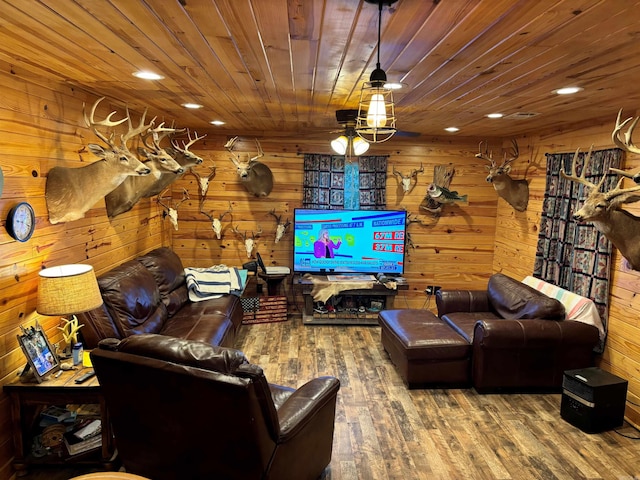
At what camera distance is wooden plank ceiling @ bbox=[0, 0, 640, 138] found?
150 centimetres

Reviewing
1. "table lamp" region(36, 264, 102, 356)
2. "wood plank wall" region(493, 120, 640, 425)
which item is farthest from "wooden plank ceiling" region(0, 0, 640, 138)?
"table lamp" region(36, 264, 102, 356)

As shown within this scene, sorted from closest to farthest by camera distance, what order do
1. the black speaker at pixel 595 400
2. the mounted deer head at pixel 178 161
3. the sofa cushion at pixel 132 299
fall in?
Result: the black speaker at pixel 595 400, the sofa cushion at pixel 132 299, the mounted deer head at pixel 178 161

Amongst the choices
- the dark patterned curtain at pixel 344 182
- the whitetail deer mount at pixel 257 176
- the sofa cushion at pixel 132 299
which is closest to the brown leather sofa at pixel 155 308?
the sofa cushion at pixel 132 299

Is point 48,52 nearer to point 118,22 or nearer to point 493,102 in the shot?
point 118,22

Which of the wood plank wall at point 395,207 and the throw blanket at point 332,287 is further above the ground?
the wood plank wall at point 395,207

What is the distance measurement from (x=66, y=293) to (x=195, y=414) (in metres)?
1.17

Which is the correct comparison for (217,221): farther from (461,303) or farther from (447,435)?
(447,435)

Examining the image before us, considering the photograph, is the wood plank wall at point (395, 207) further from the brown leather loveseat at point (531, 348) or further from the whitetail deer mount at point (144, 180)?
the brown leather loveseat at point (531, 348)

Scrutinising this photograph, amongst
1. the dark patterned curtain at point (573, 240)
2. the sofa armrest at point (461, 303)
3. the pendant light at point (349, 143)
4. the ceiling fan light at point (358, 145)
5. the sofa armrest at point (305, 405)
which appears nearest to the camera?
the sofa armrest at point (305, 405)

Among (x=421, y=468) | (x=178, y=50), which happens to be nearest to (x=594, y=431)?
(x=421, y=468)

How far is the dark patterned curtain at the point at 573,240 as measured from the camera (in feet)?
11.5

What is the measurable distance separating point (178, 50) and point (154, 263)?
2.70 metres

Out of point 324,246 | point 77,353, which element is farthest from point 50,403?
point 324,246

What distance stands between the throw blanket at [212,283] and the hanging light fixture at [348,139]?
6.45 ft
